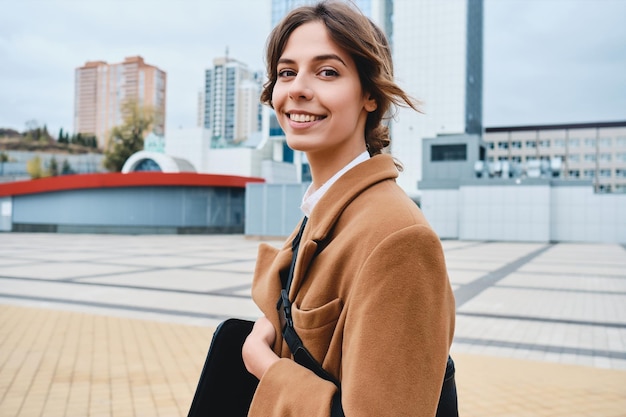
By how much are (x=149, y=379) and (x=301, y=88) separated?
3993mm

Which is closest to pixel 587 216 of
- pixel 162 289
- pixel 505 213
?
pixel 505 213

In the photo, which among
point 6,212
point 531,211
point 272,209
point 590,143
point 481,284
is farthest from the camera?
point 590,143

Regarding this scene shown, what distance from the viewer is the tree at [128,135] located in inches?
2544

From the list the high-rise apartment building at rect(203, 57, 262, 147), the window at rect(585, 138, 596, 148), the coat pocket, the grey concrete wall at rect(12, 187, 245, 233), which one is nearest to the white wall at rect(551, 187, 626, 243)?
the grey concrete wall at rect(12, 187, 245, 233)

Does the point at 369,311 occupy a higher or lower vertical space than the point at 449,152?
lower

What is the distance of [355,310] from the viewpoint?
3.22 feet

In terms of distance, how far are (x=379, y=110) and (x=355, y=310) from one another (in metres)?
0.57

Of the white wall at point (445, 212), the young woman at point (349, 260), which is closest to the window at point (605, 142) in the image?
the white wall at point (445, 212)

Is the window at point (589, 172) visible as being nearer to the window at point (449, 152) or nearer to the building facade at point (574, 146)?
the building facade at point (574, 146)

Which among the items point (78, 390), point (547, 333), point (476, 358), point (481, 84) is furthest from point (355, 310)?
point (481, 84)

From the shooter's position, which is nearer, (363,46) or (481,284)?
(363,46)

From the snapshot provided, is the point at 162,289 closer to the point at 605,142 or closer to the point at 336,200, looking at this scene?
the point at 336,200

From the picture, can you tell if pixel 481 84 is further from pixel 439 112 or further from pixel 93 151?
pixel 93 151

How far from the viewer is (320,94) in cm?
124
